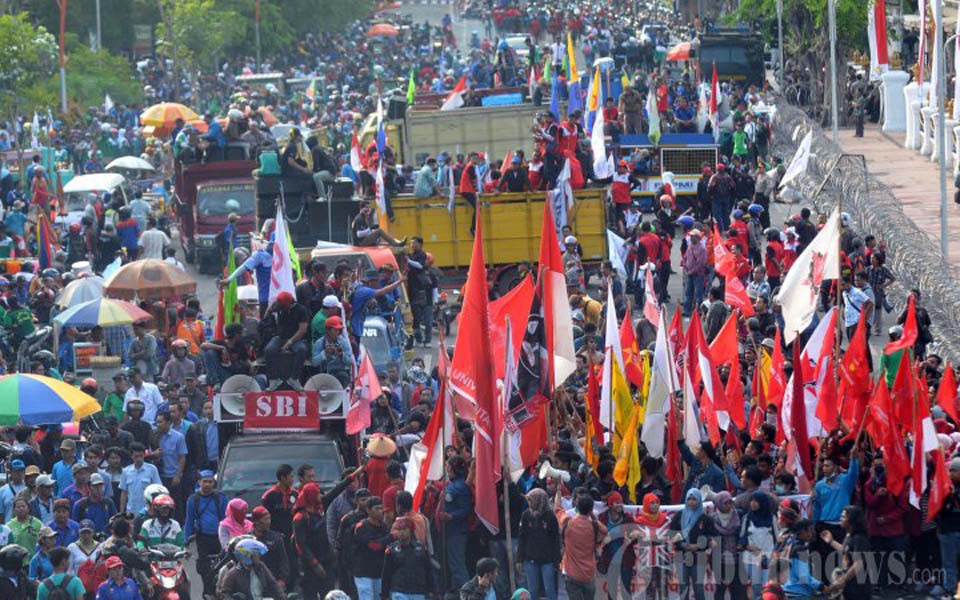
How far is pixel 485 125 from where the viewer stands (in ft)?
140

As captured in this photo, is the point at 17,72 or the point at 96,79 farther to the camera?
the point at 96,79

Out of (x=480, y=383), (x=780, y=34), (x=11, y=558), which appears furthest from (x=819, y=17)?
(x=11, y=558)

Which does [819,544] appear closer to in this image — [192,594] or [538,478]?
[538,478]

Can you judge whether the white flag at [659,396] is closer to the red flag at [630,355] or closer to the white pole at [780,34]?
the red flag at [630,355]

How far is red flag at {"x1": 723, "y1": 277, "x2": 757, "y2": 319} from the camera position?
982 inches

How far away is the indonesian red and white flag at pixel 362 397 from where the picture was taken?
2056 centimetres

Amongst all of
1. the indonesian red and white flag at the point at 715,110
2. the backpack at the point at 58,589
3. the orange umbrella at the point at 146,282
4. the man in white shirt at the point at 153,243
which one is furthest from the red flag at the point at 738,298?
the indonesian red and white flag at the point at 715,110

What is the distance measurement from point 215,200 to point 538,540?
20677mm

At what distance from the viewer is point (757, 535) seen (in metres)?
18.1

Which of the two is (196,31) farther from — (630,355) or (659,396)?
(659,396)

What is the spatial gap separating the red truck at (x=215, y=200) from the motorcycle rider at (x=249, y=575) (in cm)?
2043

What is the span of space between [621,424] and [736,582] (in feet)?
8.90

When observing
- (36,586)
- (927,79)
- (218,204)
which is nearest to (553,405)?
(36,586)

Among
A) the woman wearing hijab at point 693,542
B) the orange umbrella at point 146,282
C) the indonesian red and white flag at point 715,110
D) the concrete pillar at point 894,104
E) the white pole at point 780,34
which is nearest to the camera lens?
the woman wearing hijab at point 693,542
